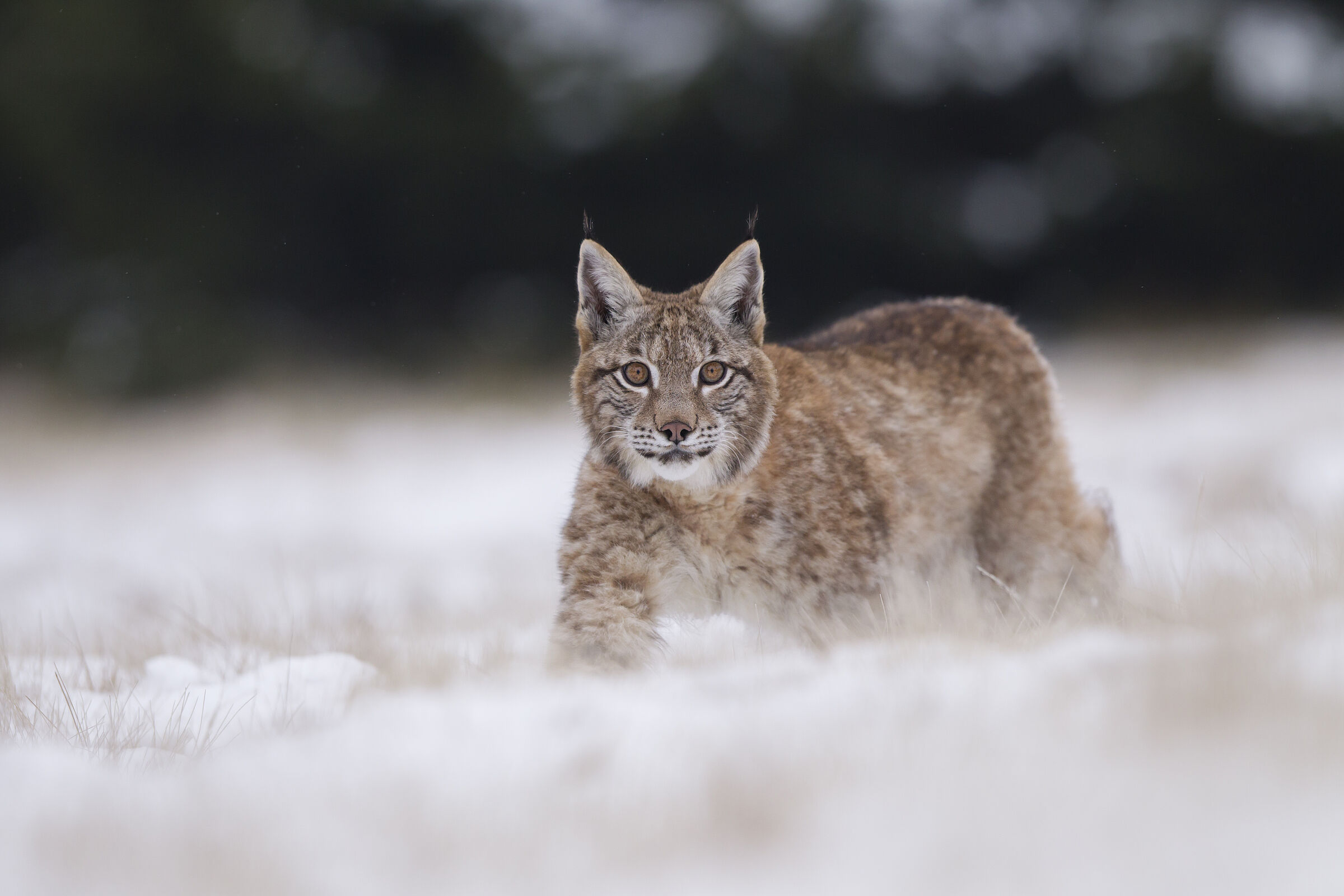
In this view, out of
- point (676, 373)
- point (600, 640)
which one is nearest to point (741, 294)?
point (676, 373)

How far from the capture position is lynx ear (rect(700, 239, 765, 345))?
3.88 metres

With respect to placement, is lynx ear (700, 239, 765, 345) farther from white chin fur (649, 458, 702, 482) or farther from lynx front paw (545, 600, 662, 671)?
lynx front paw (545, 600, 662, 671)

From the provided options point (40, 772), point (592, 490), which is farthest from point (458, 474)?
point (40, 772)

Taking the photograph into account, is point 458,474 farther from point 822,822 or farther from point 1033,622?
point 822,822

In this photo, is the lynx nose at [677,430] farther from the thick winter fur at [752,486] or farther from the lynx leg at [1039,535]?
the lynx leg at [1039,535]

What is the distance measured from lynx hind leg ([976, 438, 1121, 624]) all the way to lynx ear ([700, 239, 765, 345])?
125 centimetres

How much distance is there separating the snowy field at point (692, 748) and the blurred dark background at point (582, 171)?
7.41m

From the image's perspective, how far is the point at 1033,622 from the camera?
3.84 metres

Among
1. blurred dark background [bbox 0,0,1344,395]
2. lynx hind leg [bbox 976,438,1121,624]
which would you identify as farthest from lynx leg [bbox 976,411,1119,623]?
blurred dark background [bbox 0,0,1344,395]

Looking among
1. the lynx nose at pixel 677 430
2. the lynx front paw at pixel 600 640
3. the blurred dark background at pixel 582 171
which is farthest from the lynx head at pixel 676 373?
the blurred dark background at pixel 582 171

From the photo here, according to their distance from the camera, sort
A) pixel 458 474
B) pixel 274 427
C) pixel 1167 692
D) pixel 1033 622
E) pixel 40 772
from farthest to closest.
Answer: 1. pixel 274 427
2. pixel 458 474
3. pixel 1033 622
4. pixel 40 772
5. pixel 1167 692

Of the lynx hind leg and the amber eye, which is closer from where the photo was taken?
the amber eye

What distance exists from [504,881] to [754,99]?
38.3 ft

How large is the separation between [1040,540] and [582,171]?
31.1ft
